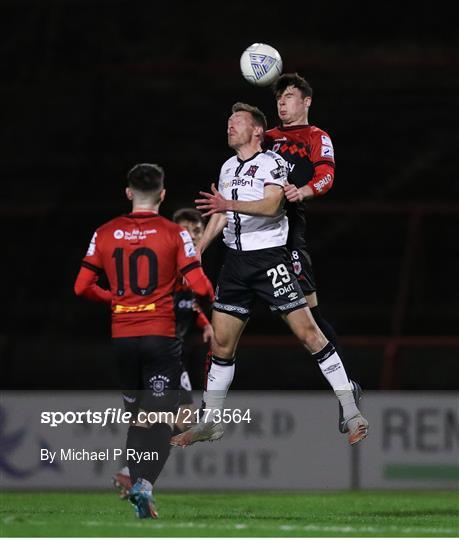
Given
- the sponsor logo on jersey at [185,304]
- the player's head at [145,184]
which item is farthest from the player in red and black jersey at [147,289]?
the sponsor logo on jersey at [185,304]

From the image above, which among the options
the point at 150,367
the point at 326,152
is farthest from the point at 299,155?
the point at 150,367

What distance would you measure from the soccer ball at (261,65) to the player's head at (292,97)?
0.23 ft

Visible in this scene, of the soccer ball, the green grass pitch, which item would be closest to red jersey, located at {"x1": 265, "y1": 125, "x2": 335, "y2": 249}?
the soccer ball

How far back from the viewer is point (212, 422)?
847cm

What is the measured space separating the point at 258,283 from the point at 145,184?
126cm

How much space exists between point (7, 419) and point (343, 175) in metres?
8.44

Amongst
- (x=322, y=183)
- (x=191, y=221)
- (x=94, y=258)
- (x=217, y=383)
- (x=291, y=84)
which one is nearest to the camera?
(x=94, y=258)

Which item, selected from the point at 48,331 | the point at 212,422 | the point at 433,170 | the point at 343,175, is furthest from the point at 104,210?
the point at 212,422

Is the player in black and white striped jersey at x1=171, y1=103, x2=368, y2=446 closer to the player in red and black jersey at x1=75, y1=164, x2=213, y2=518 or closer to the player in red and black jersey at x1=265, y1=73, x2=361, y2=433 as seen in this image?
the player in red and black jersey at x1=265, y1=73, x2=361, y2=433

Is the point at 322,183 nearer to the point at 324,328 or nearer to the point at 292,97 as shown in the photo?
the point at 292,97

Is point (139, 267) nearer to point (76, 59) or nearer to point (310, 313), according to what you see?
point (310, 313)

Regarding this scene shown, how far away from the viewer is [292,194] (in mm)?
8188

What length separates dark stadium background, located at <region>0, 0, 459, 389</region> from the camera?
16266mm

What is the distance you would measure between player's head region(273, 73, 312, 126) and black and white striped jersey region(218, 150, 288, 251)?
0.47 m
